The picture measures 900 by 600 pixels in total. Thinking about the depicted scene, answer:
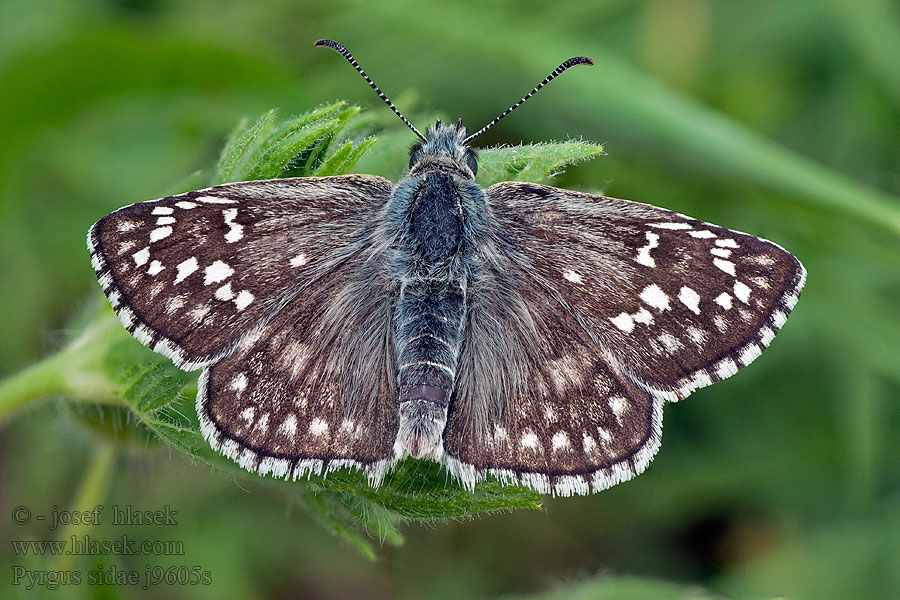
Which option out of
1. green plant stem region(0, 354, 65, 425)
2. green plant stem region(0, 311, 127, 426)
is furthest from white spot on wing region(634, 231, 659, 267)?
green plant stem region(0, 354, 65, 425)

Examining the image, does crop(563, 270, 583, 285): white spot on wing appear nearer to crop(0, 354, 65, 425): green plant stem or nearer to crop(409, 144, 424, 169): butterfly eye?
crop(409, 144, 424, 169): butterfly eye

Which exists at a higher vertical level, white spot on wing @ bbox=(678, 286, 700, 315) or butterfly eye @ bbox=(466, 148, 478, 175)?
butterfly eye @ bbox=(466, 148, 478, 175)

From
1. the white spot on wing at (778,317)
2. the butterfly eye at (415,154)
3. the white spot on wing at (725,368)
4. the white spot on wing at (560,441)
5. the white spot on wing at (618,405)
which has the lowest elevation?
the white spot on wing at (560,441)

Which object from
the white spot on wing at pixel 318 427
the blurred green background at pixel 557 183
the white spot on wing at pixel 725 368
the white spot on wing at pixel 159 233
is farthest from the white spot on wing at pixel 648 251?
the white spot on wing at pixel 159 233

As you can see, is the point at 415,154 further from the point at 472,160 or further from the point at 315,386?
the point at 315,386

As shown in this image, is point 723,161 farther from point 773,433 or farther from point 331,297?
point 331,297

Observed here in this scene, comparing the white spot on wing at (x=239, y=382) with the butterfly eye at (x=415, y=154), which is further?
the butterfly eye at (x=415, y=154)

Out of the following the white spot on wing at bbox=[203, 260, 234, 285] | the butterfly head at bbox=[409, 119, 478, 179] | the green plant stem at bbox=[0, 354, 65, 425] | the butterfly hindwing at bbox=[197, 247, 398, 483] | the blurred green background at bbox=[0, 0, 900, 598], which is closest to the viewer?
the butterfly hindwing at bbox=[197, 247, 398, 483]

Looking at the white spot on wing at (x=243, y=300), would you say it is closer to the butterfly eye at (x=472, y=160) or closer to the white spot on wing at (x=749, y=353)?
the butterfly eye at (x=472, y=160)
